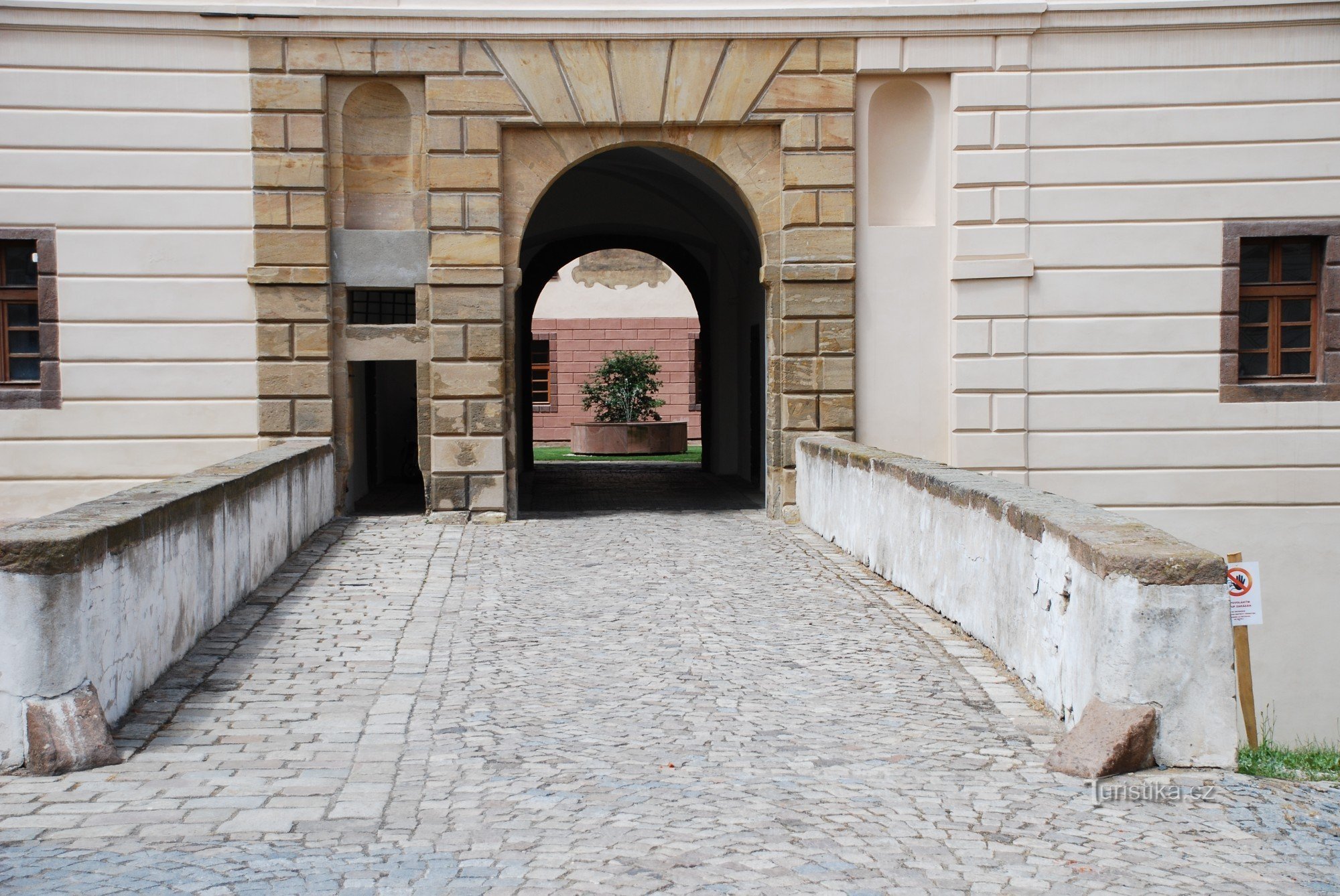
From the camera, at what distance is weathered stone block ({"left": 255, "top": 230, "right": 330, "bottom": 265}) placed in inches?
461

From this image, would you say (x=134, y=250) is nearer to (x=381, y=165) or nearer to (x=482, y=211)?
(x=381, y=165)

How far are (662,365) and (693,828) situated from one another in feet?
85.1

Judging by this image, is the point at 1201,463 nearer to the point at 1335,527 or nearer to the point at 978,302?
the point at 1335,527

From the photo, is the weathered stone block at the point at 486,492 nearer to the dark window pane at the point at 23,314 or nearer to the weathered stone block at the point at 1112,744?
the dark window pane at the point at 23,314

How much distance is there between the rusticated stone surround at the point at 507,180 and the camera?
11680mm

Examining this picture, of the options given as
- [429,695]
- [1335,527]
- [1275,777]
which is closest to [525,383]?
[1335,527]

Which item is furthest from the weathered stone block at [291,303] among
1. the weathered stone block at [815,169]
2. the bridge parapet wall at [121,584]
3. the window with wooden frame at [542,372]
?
the window with wooden frame at [542,372]

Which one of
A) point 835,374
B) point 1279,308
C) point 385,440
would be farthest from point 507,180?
point 1279,308

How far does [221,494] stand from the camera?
279 inches

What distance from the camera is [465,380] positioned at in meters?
11.8

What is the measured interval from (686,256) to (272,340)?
8355 millimetres

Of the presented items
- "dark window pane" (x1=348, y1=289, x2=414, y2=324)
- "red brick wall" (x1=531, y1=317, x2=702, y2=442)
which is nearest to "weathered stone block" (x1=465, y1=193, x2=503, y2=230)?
"dark window pane" (x1=348, y1=289, x2=414, y2=324)

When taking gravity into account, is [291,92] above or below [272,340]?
above

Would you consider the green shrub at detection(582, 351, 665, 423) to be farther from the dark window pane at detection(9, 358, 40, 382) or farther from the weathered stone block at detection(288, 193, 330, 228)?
the dark window pane at detection(9, 358, 40, 382)
